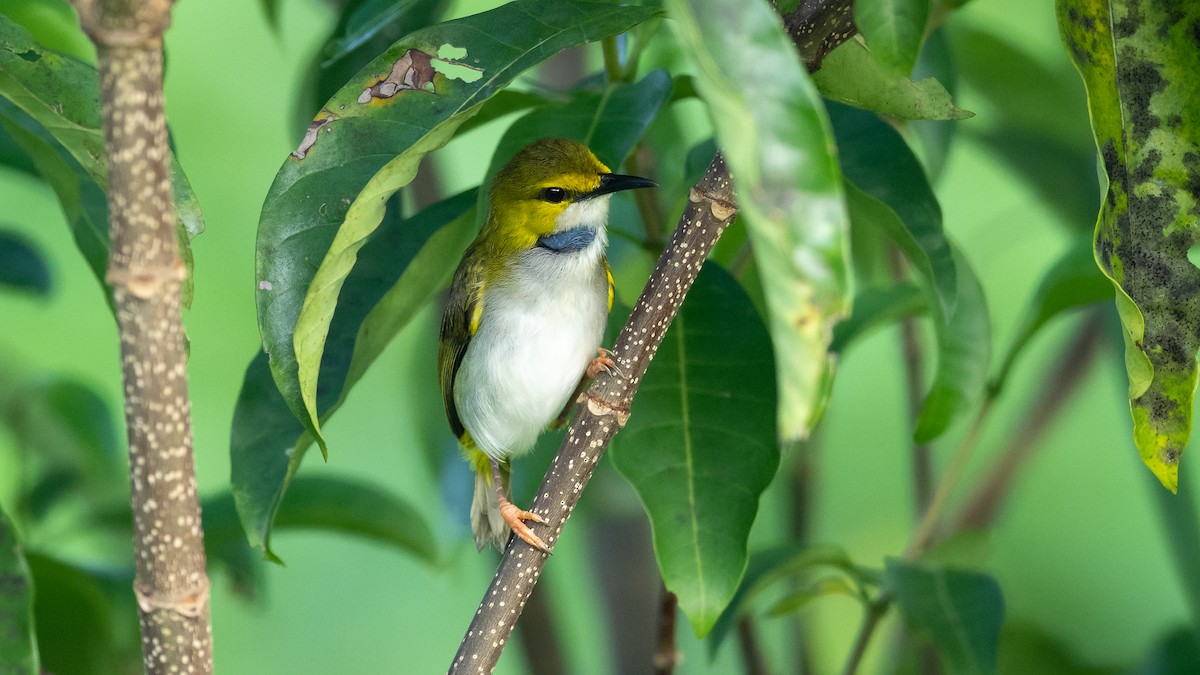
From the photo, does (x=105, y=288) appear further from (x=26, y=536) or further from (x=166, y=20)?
(x=26, y=536)

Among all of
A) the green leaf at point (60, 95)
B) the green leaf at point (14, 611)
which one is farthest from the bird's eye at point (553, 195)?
the green leaf at point (14, 611)

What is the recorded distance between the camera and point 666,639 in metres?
1.61

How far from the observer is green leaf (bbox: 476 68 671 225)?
1337 mm

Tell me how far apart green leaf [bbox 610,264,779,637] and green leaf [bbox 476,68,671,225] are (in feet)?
0.74

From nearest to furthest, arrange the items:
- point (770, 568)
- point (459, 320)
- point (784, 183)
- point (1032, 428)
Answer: point (784, 183) < point (770, 568) < point (459, 320) < point (1032, 428)

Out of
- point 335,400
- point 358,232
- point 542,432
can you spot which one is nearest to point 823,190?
point 358,232

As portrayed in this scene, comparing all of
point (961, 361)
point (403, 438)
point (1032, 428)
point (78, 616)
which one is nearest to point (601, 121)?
point (961, 361)

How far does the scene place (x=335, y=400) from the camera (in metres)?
1.35

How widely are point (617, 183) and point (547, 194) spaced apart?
29cm

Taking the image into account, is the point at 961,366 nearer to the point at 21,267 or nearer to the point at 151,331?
the point at 151,331

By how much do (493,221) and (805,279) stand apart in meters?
1.43

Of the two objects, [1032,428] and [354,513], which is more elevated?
[354,513]

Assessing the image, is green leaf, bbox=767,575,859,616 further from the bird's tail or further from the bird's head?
the bird's head

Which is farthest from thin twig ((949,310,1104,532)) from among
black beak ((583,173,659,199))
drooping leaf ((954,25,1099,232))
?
black beak ((583,173,659,199))
